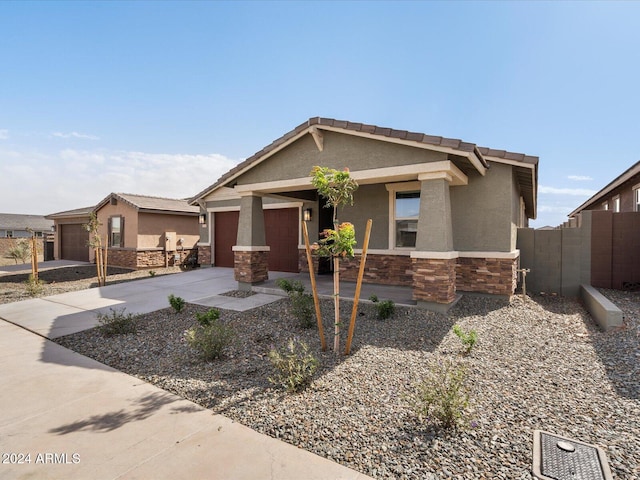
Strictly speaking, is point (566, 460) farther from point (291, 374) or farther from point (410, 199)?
point (410, 199)

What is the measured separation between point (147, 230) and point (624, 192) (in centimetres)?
2120

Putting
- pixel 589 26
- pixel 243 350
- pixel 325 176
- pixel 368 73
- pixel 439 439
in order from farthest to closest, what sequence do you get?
pixel 368 73 → pixel 589 26 → pixel 243 350 → pixel 325 176 → pixel 439 439

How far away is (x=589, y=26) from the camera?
7.48m

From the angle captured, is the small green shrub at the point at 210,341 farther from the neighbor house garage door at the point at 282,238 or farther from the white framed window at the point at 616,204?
the white framed window at the point at 616,204

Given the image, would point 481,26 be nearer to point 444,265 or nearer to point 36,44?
point 444,265

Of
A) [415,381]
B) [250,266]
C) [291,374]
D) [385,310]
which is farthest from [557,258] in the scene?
[291,374]

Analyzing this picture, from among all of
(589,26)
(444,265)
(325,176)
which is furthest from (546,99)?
(325,176)

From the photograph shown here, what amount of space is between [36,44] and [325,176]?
865 cm

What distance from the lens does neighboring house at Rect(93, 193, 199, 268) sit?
1592 centimetres

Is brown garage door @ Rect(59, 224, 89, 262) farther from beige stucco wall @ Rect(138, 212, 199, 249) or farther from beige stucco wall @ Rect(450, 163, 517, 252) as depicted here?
beige stucco wall @ Rect(450, 163, 517, 252)

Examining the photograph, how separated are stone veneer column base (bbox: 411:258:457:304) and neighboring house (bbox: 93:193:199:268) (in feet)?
41.2

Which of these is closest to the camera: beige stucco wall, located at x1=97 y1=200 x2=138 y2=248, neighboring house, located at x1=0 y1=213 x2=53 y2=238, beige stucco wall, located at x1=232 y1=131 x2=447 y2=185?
beige stucco wall, located at x1=232 y1=131 x2=447 y2=185

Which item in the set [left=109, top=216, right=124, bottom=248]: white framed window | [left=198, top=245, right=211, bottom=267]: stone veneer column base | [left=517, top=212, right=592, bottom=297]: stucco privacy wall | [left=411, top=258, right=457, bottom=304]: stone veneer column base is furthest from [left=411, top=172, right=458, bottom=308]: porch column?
[left=109, top=216, right=124, bottom=248]: white framed window

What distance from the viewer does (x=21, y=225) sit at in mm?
38094
